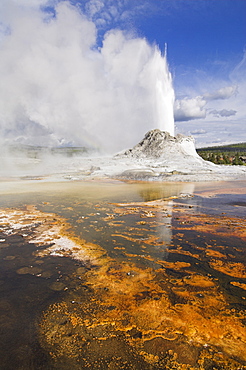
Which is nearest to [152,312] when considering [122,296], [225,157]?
[122,296]

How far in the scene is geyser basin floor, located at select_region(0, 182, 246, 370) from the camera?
2350mm

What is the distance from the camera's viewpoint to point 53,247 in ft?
16.7

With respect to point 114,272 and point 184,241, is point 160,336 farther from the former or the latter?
point 184,241

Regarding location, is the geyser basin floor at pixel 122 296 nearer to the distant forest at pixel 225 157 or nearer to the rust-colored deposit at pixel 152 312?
the rust-colored deposit at pixel 152 312

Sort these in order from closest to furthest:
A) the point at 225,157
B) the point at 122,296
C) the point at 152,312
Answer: the point at 152,312, the point at 122,296, the point at 225,157

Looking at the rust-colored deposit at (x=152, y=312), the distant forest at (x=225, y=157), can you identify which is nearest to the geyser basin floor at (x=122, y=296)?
the rust-colored deposit at (x=152, y=312)

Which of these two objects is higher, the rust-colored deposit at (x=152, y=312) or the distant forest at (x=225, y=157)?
the distant forest at (x=225, y=157)

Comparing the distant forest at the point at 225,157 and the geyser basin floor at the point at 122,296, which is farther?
the distant forest at the point at 225,157

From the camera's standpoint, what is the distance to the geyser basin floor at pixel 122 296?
2350 mm

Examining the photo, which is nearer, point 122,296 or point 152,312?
point 152,312

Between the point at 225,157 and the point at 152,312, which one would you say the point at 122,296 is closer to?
the point at 152,312

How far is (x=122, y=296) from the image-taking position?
3.32m

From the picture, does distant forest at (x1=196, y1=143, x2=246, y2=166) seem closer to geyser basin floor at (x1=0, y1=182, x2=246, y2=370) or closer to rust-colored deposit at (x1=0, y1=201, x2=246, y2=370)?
geyser basin floor at (x1=0, y1=182, x2=246, y2=370)

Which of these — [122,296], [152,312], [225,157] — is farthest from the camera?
[225,157]
